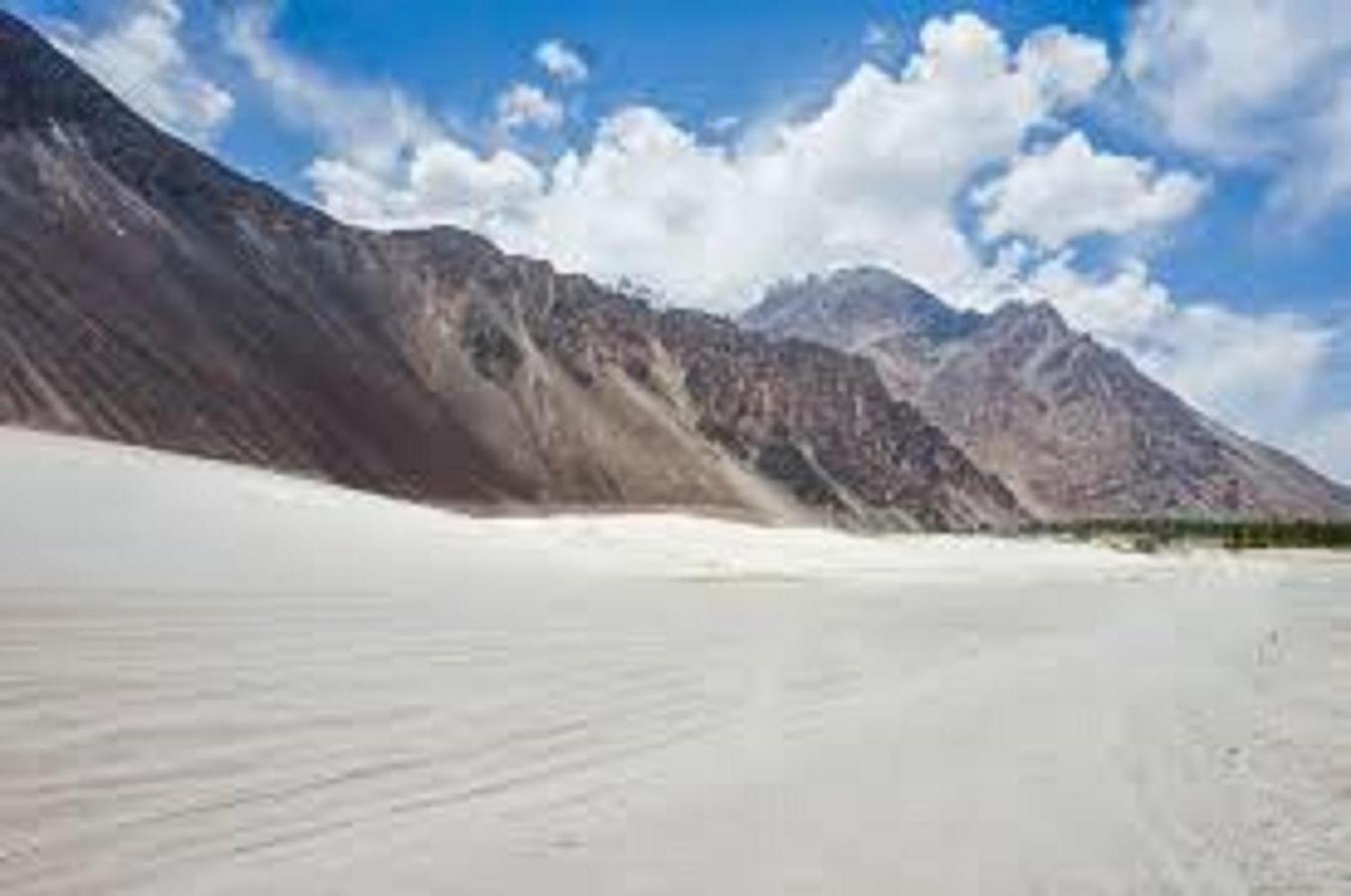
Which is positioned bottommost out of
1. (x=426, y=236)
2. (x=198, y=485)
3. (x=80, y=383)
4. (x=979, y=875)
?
(x=979, y=875)

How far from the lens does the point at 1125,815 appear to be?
9922mm

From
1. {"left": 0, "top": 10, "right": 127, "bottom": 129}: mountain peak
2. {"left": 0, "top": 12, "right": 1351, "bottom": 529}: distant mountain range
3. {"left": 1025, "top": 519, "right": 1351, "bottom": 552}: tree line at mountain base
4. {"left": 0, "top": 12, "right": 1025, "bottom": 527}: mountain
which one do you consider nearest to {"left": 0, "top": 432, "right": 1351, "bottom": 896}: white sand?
{"left": 0, "top": 12, "right": 1025, "bottom": 527}: mountain

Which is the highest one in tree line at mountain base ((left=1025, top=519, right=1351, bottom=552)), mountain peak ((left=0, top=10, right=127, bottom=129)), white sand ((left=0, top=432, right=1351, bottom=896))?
mountain peak ((left=0, top=10, right=127, bottom=129))

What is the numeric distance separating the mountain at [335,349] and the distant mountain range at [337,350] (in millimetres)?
203

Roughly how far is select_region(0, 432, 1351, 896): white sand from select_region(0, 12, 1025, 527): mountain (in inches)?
2733

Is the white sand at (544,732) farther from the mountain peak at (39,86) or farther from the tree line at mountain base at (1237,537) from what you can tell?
the tree line at mountain base at (1237,537)

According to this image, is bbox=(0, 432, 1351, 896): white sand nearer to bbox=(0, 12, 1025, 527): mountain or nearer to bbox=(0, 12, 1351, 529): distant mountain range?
bbox=(0, 12, 1025, 527): mountain

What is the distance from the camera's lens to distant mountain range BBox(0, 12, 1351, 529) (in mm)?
100188

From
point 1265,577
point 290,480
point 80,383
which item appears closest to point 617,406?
point 80,383

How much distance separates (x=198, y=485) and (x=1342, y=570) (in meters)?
75.8

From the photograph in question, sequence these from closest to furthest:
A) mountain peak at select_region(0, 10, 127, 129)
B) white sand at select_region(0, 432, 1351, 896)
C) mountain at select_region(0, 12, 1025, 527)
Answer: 1. white sand at select_region(0, 432, 1351, 896)
2. mountain at select_region(0, 12, 1025, 527)
3. mountain peak at select_region(0, 10, 127, 129)

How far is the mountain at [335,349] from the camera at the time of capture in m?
100

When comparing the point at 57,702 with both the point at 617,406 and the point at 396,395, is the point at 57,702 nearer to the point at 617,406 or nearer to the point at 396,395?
the point at 396,395

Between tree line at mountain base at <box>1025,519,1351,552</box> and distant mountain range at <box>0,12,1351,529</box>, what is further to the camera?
tree line at mountain base at <box>1025,519,1351,552</box>
